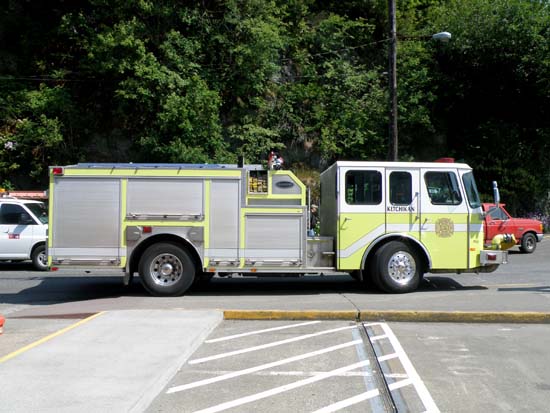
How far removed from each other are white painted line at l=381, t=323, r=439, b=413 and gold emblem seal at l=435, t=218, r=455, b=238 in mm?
3715

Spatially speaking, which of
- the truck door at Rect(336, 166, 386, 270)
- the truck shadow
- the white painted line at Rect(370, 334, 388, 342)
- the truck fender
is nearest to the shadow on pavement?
the truck shadow

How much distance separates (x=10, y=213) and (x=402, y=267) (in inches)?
432

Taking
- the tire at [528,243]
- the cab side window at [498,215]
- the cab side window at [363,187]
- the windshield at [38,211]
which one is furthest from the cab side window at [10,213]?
the tire at [528,243]

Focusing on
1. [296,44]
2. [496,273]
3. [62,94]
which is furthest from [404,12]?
[496,273]

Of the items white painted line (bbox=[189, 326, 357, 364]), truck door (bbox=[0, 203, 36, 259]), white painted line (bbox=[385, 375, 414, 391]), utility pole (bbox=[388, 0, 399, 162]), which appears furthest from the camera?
utility pole (bbox=[388, 0, 399, 162])

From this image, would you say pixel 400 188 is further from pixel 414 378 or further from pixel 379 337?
pixel 414 378

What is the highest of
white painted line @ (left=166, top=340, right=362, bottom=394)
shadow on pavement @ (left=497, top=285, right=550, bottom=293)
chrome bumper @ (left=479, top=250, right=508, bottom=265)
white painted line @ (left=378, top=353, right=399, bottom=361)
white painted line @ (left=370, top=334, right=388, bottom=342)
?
chrome bumper @ (left=479, top=250, right=508, bottom=265)

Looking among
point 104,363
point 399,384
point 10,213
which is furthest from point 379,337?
point 10,213

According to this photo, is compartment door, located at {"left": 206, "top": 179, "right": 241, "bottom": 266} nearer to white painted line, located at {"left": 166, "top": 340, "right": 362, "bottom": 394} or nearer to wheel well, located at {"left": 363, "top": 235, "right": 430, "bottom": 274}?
wheel well, located at {"left": 363, "top": 235, "right": 430, "bottom": 274}

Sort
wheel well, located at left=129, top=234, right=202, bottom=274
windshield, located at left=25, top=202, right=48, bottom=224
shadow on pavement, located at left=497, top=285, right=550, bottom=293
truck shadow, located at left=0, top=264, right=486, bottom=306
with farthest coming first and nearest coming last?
windshield, located at left=25, top=202, right=48, bottom=224 < truck shadow, located at left=0, top=264, right=486, bottom=306 < shadow on pavement, located at left=497, top=285, right=550, bottom=293 < wheel well, located at left=129, top=234, right=202, bottom=274

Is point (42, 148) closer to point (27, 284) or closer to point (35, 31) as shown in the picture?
point (35, 31)

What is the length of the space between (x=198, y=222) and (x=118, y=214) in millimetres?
1477

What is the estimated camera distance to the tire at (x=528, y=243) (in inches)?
802

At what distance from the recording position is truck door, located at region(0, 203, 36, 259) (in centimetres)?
1585
